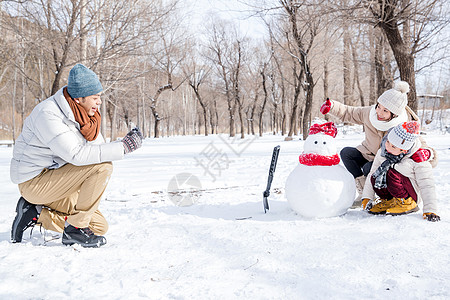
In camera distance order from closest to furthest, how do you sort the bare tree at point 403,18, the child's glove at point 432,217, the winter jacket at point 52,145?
the winter jacket at point 52,145, the child's glove at point 432,217, the bare tree at point 403,18

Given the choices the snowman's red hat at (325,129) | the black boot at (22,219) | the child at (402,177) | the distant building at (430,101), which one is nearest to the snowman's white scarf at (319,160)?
the snowman's red hat at (325,129)

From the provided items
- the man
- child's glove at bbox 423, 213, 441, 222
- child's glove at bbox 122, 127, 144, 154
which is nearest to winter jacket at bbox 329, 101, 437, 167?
child's glove at bbox 423, 213, 441, 222

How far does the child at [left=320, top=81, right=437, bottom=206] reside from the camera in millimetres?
2732

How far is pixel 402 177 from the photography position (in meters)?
2.57

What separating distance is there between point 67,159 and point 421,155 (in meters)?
2.70

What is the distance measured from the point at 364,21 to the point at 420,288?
6.69 meters

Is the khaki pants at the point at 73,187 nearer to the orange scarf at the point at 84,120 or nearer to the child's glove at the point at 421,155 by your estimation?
the orange scarf at the point at 84,120

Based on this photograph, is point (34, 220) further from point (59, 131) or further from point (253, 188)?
point (253, 188)

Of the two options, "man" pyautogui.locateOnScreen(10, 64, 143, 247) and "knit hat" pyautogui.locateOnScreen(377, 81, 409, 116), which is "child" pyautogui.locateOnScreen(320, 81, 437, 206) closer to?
"knit hat" pyautogui.locateOnScreen(377, 81, 409, 116)

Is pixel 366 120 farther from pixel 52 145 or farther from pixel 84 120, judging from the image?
pixel 52 145

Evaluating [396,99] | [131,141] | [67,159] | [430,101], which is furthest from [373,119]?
[430,101]

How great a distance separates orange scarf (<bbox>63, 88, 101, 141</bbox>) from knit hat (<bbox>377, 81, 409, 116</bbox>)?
2479 millimetres

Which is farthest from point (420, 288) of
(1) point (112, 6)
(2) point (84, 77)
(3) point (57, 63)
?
(3) point (57, 63)

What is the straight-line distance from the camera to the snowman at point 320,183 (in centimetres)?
252
